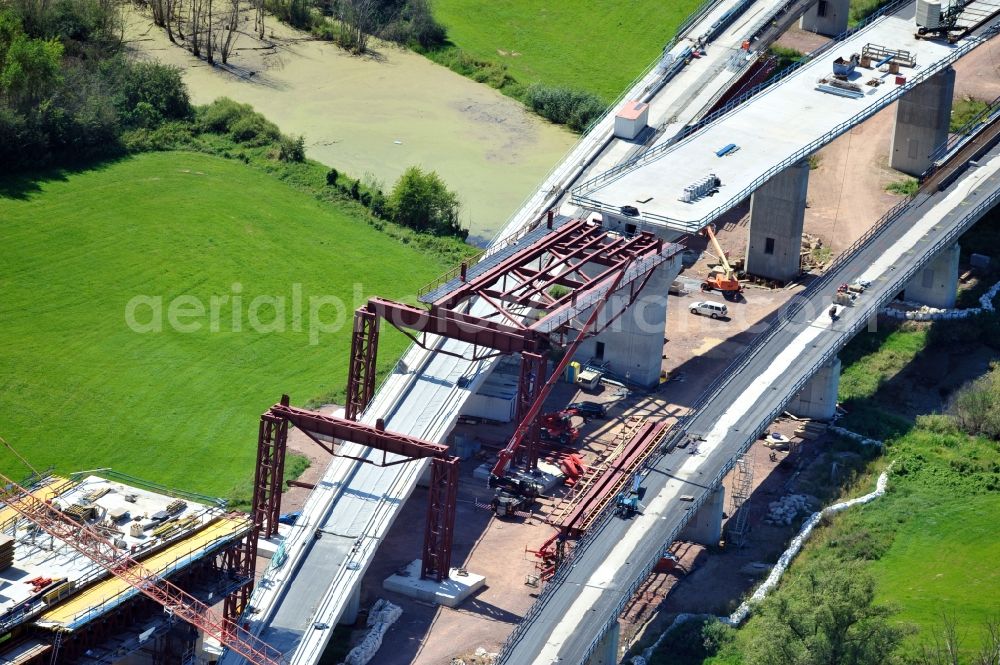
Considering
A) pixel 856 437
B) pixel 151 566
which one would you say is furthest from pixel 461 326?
pixel 856 437

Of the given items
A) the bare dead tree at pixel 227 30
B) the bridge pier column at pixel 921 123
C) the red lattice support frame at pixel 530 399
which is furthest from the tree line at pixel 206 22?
the red lattice support frame at pixel 530 399

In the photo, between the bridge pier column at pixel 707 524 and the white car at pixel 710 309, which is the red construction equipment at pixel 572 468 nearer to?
the bridge pier column at pixel 707 524

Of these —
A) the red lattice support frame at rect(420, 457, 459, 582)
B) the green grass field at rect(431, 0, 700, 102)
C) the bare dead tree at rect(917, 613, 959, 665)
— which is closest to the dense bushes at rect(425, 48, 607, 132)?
Answer: the green grass field at rect(431, 0, 700, 102)

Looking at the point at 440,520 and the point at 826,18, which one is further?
the point at 826,18

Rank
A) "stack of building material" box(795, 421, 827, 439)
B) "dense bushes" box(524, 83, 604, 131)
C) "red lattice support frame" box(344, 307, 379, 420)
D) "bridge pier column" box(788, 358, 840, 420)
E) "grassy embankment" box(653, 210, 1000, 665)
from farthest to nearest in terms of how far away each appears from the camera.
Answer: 1. "dense bushes" box(524, 83, 604, 131)
2. "bridge pier column" box(788, 358, 840, 420)
3. "stack of building material" box(795, 421, 827, 439)
4. "red lattice support frame" box(344, 307, 379, 420)
5. "grassy embankment" box(653, 210, 1000, 665)

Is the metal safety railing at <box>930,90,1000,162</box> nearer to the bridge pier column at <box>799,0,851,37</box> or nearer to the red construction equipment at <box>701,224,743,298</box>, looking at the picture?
the bridge pier column at <box>799,0,851,37</box>

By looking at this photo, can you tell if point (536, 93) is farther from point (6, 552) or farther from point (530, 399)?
point (6, 552)
